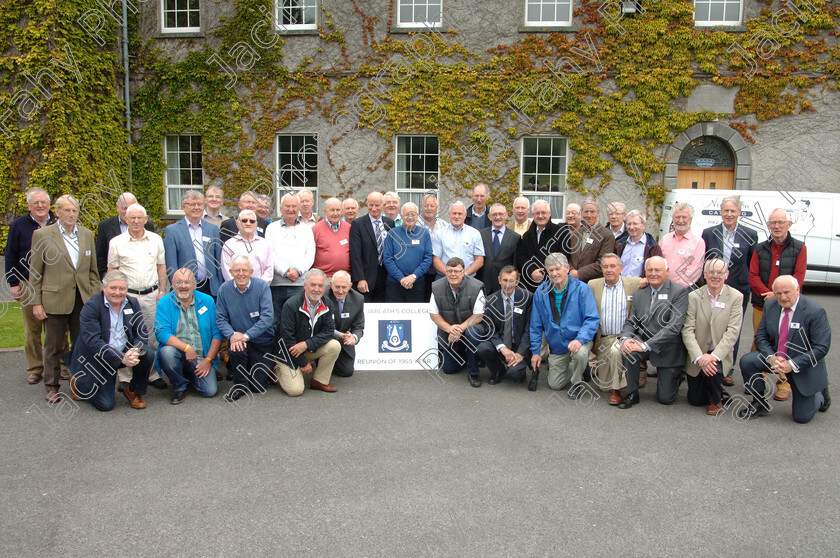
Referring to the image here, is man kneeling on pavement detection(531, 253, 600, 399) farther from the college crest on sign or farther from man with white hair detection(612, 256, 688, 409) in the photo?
the college crest on sign

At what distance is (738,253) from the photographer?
23.5 feet

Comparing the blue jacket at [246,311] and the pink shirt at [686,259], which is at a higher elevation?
the pink shirt at [686,259]

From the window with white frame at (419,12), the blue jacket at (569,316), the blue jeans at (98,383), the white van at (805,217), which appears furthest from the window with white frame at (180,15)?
the blue jacket at (569,316)

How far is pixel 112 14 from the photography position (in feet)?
47.0

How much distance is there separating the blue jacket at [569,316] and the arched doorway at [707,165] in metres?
9.06

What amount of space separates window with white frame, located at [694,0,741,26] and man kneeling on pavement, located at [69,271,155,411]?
520 inches

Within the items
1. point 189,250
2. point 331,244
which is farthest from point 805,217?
point 189,250

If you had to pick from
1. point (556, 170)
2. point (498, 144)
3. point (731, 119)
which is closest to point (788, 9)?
point (731, 119)

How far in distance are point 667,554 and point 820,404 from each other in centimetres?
350

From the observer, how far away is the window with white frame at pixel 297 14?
14469 mm

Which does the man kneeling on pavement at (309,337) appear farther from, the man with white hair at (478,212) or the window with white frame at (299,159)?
the window with white frame at (299,159)

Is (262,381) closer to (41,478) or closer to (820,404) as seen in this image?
(41,478)

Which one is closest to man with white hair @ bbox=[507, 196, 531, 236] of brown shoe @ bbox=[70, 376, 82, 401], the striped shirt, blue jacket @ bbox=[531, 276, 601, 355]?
blue jacket @ bbox=[531, 276, 601, 355]

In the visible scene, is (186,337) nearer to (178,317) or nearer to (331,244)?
(178,317)
